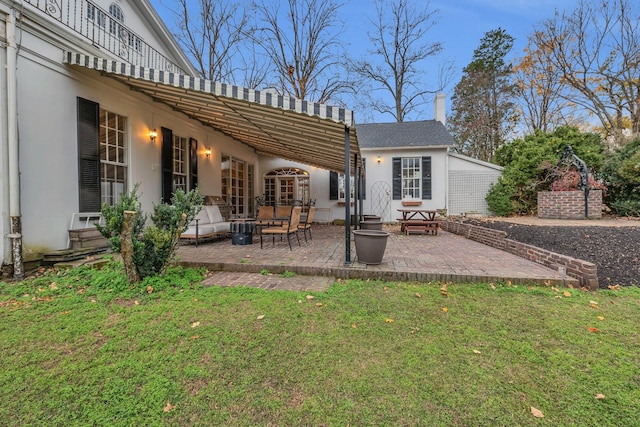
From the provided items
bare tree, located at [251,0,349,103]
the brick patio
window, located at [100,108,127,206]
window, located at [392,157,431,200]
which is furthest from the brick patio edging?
bare tree, located at [251,0,349,103]

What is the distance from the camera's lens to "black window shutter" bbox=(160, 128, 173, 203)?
23.9 feet

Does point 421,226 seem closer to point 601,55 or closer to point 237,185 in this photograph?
point 237,185

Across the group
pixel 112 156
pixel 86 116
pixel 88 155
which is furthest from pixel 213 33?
pixel 88 155

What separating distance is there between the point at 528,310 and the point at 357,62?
19356 millimetres

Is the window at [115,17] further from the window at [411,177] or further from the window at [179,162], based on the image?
the window at [411,177]

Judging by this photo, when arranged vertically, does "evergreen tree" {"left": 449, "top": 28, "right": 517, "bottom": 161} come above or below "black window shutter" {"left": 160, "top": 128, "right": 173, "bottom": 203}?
above

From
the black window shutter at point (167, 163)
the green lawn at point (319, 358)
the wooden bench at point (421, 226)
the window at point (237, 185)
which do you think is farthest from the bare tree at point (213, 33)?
the green lawn at point (319, 358)

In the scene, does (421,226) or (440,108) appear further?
(440,108)

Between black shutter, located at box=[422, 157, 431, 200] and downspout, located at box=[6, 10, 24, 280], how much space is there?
38.9 ft

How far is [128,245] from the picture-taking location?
355 centimetres

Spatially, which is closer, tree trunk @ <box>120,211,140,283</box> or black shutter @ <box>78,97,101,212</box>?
tree trunk @ <box>120,211,140,283</box>

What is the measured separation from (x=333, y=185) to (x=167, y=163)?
7.04 meters

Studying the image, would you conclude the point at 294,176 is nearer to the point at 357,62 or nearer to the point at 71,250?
the point at 71,250

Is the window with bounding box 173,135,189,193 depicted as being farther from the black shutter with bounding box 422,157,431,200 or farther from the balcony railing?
the black shutter with bounding box 422,157,431,200
